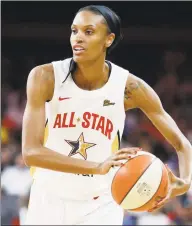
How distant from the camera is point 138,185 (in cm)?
430

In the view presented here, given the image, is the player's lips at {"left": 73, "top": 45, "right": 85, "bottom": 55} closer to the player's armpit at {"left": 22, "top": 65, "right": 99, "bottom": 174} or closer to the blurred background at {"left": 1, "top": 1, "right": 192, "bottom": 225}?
the player's armpit at {"left": 22, "top": 65, "right": 99, "bottom": 174}

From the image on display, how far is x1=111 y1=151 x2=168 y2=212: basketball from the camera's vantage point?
4.29m

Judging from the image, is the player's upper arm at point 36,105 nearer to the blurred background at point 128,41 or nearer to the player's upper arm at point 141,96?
the player's upper arm at point 141,96

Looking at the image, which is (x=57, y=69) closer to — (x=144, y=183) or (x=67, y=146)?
(x=67, y=146)

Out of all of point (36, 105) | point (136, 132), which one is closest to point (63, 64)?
point (36, 105)

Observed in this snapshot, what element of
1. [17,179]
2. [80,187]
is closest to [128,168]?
[80,187]

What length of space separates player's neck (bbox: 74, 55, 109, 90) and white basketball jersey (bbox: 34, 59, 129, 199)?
6 cm

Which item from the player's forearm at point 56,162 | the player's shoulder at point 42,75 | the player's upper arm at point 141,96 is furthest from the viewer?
the player's upper arm at point 141,96

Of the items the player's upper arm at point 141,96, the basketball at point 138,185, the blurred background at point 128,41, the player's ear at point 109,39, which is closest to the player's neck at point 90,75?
the player's ear at point 109,39

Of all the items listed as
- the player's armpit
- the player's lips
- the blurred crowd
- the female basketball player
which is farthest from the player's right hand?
the blurred crowd

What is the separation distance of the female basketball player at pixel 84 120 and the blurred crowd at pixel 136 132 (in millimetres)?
3066

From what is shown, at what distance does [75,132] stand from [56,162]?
60 cm

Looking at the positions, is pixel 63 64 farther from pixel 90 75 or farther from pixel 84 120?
pixel 84 120

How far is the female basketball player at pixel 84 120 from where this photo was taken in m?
4.64
